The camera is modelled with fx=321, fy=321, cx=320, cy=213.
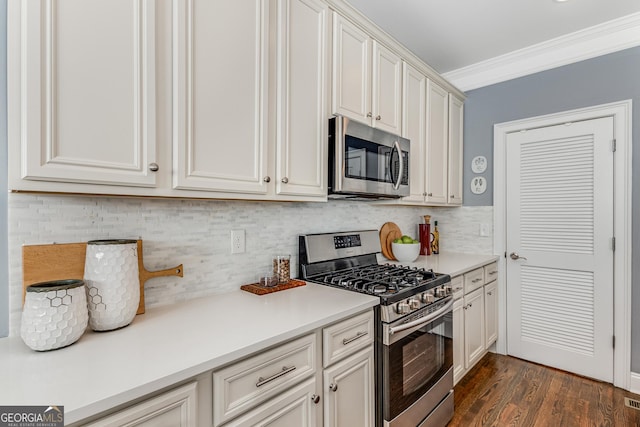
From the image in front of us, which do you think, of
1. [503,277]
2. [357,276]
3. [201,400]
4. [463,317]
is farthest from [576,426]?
[201,400]

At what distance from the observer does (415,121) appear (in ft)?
8.12

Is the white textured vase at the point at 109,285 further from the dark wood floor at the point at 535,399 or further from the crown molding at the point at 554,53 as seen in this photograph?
the crown molding at the point at 554,53

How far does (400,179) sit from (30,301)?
1843 mm

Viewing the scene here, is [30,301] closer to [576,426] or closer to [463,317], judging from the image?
[463,317]

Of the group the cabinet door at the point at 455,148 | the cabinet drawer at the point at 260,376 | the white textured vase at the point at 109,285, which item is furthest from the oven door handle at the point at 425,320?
the cabinet door at the point at 455,148

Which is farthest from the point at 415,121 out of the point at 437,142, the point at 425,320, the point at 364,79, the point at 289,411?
the point at 289,411

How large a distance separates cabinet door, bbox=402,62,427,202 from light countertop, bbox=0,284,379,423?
4.31 feet

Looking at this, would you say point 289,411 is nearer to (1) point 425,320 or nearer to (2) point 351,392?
(2) point 351,392

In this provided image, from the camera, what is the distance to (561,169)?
8.74 feet

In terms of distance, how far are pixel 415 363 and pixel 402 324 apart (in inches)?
11.6

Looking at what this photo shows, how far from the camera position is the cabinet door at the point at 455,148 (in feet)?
9.74

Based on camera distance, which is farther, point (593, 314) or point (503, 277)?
point (503, 277)

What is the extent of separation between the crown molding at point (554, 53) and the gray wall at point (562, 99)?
54 millimetres

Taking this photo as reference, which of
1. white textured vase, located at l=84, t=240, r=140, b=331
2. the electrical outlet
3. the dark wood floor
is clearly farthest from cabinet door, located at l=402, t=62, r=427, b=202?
white textured vase, located at l=84, t=240, r=140, b=331
